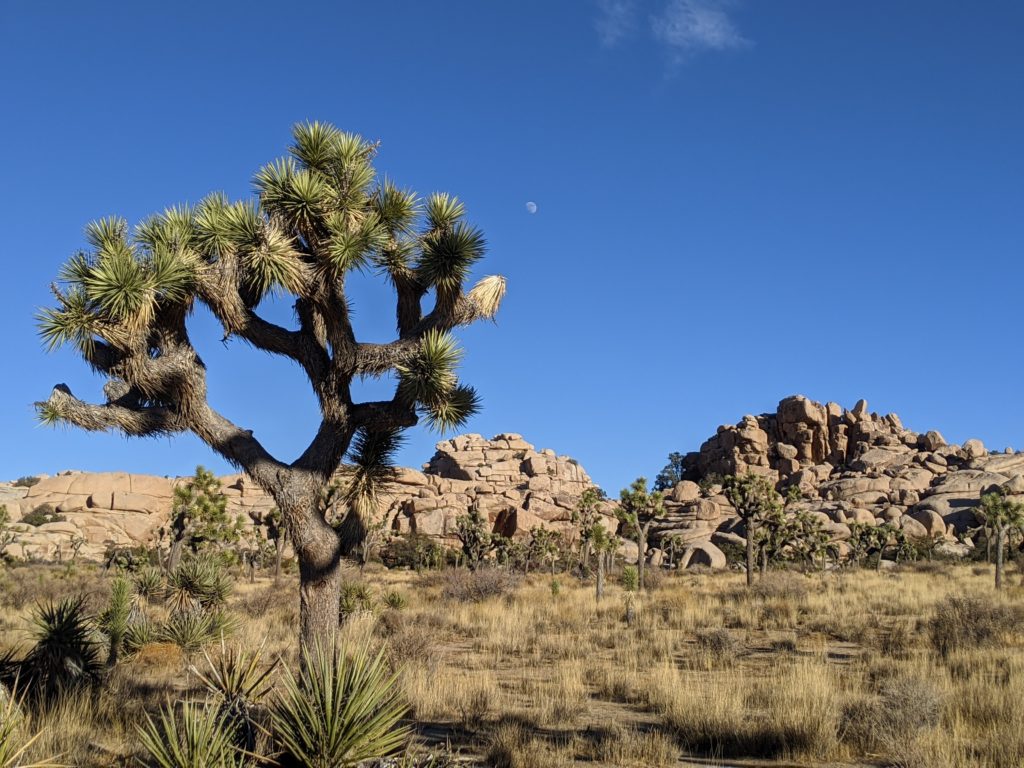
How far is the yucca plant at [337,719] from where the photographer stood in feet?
14.3

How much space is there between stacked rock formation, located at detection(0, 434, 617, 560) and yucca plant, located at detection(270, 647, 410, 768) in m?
51.2

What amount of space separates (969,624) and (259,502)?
66675 mm

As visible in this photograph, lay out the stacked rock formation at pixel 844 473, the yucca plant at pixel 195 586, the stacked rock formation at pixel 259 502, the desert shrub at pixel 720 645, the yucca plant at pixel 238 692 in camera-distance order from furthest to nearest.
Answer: the stacked rock formation at pixel 844 473
the stacked rock formation at pixel 259 502
the yucca plant at pixel 195 586
the desert shrub at pixel 720 645
the yucca plant at pixel 238 692

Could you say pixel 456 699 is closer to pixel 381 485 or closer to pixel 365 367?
pixel 381 485

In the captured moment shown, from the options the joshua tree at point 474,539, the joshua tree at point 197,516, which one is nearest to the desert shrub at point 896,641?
the joshua tree at point 197,516

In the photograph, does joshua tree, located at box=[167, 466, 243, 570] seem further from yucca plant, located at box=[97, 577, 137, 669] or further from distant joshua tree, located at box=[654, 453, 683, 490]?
distant joshua tree, located at box=[654, 453, 683, 490]

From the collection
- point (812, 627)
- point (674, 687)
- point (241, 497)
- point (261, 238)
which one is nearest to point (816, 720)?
point (674, 687)

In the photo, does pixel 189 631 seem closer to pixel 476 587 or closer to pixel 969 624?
pixel 969 624

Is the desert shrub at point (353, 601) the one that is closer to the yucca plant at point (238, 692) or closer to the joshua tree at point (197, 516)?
the joshua tree at point (197, 516)

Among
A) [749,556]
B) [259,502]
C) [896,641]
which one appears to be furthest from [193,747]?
[259,502]

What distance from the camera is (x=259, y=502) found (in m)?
71.7

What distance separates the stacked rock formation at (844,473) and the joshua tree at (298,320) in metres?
52.5

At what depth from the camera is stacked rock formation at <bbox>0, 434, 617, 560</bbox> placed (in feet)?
188

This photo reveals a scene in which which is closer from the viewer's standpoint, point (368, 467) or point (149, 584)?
point (368, 467)
